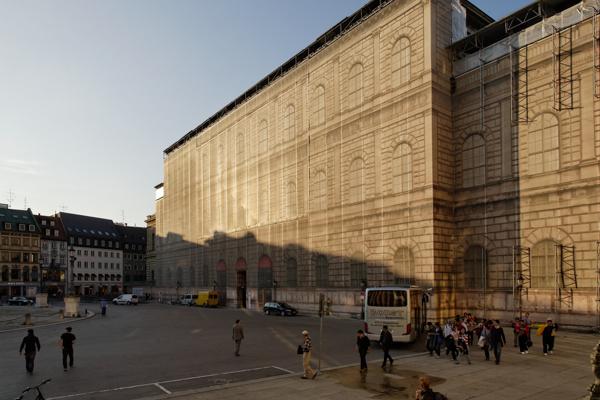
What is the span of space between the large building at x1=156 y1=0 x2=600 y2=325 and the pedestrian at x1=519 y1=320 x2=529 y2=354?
10.3 metres

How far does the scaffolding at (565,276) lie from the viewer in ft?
109

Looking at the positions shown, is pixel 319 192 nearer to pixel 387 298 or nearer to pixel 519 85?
pixel 519 85

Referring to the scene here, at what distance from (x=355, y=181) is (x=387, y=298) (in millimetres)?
23004

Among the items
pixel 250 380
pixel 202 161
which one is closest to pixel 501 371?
pixel 250 380

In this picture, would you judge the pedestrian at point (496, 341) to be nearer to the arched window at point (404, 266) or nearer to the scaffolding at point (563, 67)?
the scaffolding at point (563, 67)

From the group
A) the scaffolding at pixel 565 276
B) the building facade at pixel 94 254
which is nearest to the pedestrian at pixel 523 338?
the scaffolding at pixel 565 276

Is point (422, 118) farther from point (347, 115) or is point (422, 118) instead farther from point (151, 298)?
point (151, 298)

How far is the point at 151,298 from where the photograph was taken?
104 metres

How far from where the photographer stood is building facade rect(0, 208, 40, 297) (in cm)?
10947

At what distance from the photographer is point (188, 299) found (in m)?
79.9

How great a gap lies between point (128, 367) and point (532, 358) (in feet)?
57.6

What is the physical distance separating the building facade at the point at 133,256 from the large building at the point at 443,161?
89.5m

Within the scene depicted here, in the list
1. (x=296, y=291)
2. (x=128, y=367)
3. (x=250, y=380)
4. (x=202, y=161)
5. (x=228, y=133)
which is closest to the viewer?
(x=250, y=380)

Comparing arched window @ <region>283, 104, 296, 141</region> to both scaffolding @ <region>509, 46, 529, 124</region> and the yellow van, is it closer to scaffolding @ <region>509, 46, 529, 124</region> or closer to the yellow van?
the yellow van
